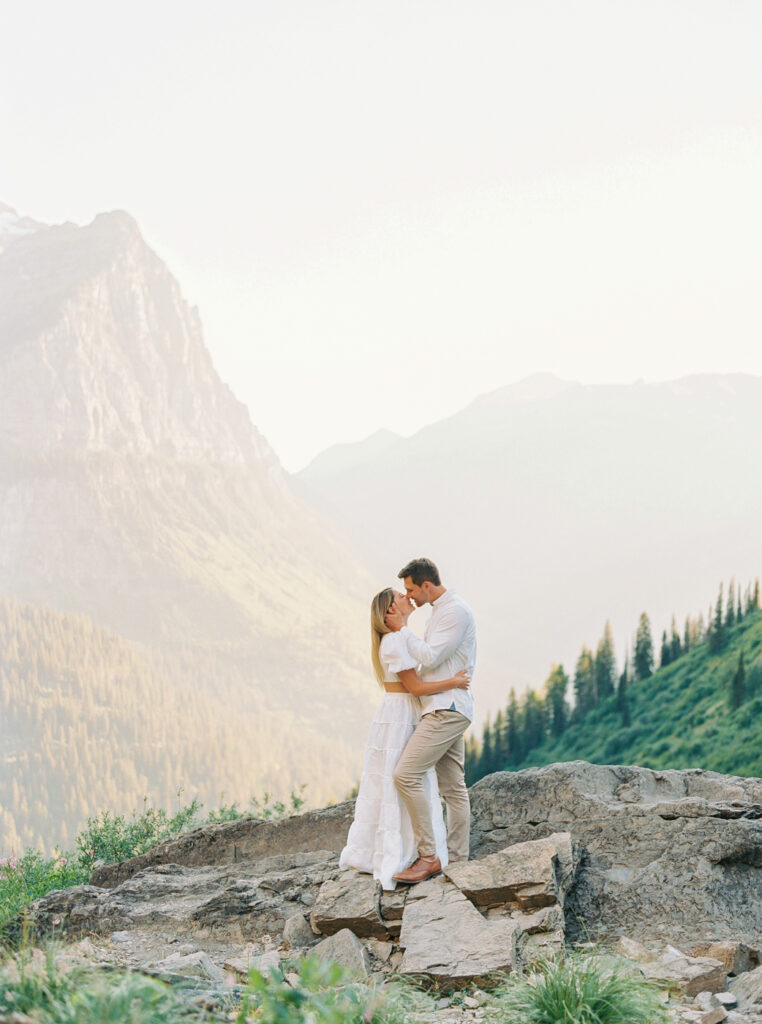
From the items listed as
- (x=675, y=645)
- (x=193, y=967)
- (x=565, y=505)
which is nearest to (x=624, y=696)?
(x=675, y=645)

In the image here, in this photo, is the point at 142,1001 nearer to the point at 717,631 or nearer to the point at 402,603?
the point at 402,603

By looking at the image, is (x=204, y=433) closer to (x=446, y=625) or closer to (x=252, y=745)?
(x=252, y=745)

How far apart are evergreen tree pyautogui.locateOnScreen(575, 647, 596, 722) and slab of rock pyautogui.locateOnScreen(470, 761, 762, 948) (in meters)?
27.3

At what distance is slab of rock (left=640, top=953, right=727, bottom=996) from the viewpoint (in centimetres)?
610

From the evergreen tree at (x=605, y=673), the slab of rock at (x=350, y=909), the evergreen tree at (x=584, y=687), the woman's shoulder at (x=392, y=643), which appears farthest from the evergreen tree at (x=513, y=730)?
the woman's shoulder at (x=392, y=643)

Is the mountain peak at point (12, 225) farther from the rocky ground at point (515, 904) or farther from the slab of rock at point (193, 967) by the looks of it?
the slab of rock at point (193, 967)

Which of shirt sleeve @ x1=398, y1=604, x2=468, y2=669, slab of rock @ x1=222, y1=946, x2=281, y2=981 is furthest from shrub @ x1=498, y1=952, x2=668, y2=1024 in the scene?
shirt sleeve @ x1=398, y1=604, x2=468, y2=669

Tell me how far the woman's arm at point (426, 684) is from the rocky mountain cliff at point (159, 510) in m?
86.2

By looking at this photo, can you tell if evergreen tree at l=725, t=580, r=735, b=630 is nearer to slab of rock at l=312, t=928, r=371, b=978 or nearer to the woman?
the woman

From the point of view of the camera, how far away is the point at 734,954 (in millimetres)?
6500

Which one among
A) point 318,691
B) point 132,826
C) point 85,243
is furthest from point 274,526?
point 132,826

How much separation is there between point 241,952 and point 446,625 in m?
2.98

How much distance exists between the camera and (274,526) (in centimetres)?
12569

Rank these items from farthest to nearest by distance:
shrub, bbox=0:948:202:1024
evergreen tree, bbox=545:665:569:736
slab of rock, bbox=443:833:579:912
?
evergreen tree, bbox=545:665:569:736
slab of rock, bbox=443:833:579:912
shrub, bbox=0:948:202:1024
